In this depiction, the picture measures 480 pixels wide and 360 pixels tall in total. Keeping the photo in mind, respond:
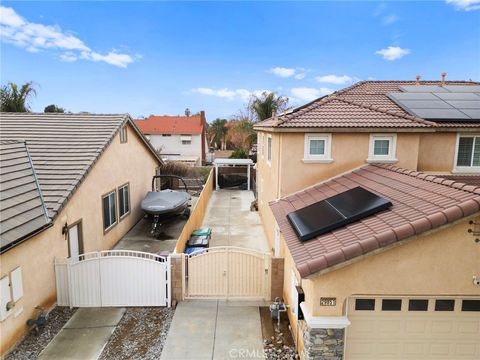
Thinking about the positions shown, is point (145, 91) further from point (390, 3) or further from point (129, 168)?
point (390, 3)

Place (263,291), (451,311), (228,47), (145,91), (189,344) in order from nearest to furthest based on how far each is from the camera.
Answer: (451,311) < (189,344) < (263,291) < (228,47) < (145,91)

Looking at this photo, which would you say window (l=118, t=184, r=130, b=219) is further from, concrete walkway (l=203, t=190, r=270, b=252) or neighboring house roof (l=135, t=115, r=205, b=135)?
neighboring house roof (l=135, t=115, r=205, b=135)

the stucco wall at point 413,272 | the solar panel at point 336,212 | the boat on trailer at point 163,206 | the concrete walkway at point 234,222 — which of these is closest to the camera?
the stucco wall at point 413,272

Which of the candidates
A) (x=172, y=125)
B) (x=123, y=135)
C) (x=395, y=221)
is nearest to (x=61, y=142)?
(x=123, y=135)

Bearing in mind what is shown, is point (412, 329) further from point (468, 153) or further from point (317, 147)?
point (468, 153)

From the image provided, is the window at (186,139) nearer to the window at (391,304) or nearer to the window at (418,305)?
the window at (391,304)

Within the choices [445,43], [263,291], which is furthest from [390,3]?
[263,291]
